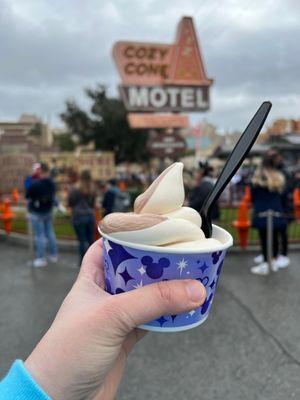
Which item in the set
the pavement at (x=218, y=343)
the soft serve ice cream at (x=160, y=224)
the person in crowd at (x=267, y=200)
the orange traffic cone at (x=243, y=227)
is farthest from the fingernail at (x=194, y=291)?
the orange traffic cone at (x=243, y=227)

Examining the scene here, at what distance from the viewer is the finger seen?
4.85 feet

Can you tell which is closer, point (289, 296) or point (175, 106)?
point (289, 296)

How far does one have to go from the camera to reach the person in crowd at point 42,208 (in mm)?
6355

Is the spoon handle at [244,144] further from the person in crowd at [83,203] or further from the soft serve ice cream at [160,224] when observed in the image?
the person in crowd at [83,203]

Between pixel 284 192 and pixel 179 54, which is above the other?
pixel 179 54

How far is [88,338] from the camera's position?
1.18 metres

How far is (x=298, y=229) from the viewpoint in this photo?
9.03 metres

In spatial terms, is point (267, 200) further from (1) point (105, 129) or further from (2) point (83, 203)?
(1) point (105, 129)

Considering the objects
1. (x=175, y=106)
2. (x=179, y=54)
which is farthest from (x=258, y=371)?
(x=179, y=54)

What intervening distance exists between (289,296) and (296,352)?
1473mm

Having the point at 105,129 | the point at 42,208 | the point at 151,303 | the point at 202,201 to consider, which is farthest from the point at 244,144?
the point at 105,129

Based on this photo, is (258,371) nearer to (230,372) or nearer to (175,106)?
(230,372)

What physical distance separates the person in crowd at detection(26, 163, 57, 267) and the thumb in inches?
214

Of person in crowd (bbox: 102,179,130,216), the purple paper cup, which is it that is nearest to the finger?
the purple paper cup
